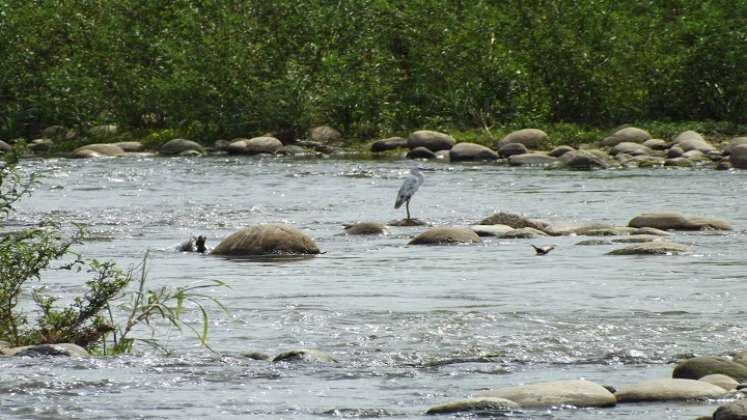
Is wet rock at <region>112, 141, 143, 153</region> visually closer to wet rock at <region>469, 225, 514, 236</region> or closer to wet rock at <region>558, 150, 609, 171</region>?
wet rock at <region>558, 150, 609, 171</region>

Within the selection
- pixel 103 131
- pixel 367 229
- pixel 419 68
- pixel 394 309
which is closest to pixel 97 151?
pixel 103 131

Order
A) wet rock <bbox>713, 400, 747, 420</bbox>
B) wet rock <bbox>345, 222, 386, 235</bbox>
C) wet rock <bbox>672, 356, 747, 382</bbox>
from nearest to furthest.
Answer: wet rock <bbox>713, 400, 747, 420</bbox> → wet rock <bbox>672, 356, 747, 382</bbox> → wet rock <bbox>345, 222, 386, 235</bbox>

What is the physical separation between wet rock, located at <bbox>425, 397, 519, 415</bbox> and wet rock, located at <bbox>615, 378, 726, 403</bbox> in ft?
1.92

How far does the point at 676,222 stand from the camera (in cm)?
1543

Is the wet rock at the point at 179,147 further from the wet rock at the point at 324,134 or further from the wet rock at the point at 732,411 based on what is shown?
the wet rock at the point at 732,411

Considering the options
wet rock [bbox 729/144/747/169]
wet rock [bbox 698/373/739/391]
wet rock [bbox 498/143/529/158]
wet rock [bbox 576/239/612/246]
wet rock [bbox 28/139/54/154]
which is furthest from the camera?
wet rock [bbox 28/139/54/154]

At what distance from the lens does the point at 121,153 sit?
93.0ft

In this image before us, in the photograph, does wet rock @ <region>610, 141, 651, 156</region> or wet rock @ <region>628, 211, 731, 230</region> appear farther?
wet rock @ <region>610, 141, 651, 156</region>

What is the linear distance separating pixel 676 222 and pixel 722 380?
27.4ft

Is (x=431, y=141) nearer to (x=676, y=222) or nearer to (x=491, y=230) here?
(x=676, y=222)

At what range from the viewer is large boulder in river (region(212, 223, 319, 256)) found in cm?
1373

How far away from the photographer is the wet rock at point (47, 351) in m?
8.07

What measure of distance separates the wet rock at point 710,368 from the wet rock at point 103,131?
25.3 meters

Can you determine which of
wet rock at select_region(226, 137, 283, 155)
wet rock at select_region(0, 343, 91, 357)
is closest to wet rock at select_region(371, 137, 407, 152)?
wet rock at select_region(226, 137, 283, 155)
